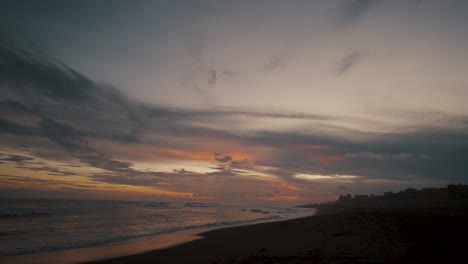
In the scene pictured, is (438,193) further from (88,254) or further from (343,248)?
(88,254)

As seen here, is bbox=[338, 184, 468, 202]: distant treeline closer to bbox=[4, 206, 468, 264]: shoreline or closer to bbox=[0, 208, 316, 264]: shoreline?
bbox=[4, 206, 468, 264]: shoreline

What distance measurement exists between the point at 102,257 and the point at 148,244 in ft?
14.2

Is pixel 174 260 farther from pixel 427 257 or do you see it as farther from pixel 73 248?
pixel 427 257

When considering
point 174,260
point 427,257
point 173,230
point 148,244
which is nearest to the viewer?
point 427,257

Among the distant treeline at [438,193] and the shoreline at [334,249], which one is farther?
the distant treeline at [438,193]

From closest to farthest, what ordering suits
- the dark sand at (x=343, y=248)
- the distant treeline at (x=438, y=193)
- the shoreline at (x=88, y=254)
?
1. the dark sand at (x=343, y=248)
2. the shoreline at (x=88, y=254)
3. the distant treeline at (x=438, y=193)

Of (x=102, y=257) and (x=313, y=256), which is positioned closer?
(x=313, y=256)

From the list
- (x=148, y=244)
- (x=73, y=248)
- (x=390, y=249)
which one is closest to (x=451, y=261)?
(x=390, y=249)

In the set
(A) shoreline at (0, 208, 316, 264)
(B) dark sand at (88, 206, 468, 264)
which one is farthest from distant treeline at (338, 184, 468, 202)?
(A) shoreline at (0, 208, 316, 264)

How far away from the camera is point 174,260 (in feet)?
40.1

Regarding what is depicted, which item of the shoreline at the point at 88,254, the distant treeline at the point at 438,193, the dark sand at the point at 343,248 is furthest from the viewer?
the distant treeline at the point at 438,193

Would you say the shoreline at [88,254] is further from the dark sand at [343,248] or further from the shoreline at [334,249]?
the dark sand at [343,248]

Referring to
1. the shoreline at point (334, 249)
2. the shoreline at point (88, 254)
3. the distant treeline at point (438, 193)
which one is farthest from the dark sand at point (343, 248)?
the distant treeline at point (438, 193)

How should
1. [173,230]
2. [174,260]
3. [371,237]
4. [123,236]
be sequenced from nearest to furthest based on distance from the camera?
[174,260]
[371,237]
[123,236]
[173,230]
